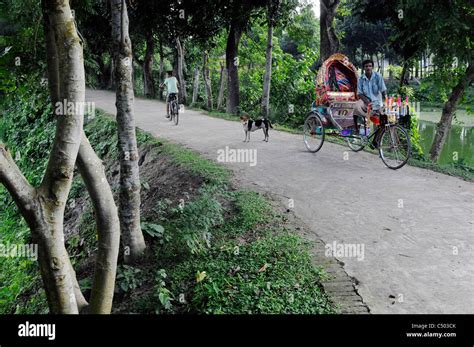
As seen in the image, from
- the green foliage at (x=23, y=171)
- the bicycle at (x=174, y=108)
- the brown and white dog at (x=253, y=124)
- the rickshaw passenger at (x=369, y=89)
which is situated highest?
the rickshaw passenger at (x=369, y=89)

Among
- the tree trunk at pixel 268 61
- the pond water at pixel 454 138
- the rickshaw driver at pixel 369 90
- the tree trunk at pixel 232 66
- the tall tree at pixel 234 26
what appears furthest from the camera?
the pond water at pixel 454 138

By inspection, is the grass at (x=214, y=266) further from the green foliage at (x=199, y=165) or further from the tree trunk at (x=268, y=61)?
the tree trunk at (x=268, y=61)

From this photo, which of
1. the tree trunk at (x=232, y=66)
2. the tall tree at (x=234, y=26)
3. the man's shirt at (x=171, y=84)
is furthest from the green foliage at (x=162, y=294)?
the tree trunk at (x=232, y=66)

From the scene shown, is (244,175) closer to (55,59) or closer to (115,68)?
(115,68)

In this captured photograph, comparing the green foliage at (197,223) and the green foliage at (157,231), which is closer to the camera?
the green foliage at (197,223)

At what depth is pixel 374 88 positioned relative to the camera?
891 centimetres

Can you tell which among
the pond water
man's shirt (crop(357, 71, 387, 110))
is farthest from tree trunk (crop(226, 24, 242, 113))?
man's shirt (crop(357, 71, 387, 110))

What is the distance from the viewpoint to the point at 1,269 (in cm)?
937

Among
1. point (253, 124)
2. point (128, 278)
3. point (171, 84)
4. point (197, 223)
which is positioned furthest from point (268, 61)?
point (128, 278)

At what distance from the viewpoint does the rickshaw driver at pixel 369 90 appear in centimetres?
878

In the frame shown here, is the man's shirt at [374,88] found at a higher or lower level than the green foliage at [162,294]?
higher

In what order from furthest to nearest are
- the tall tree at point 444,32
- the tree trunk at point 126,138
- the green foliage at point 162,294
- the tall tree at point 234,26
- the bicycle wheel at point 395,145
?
the tall tree at point 234,26 → the tall tree at point 444,32 → the bicycle wheel at point 395,145 → the tree trunk at point 126,138 → the green foliage at point 162,294

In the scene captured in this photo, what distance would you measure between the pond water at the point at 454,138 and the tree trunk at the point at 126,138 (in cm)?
1814
